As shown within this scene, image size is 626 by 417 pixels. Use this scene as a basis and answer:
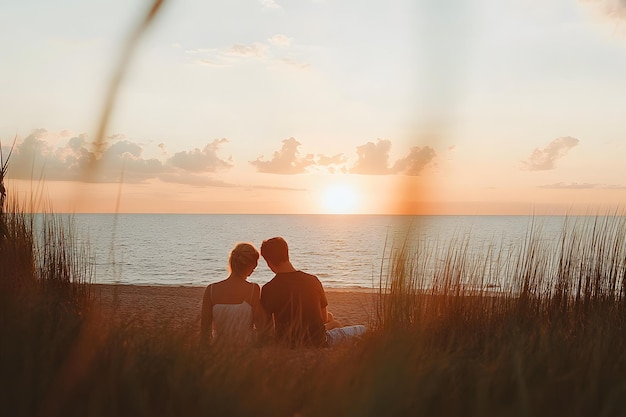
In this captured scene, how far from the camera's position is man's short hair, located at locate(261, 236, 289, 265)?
6328 millimetres

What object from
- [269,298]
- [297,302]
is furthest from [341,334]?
[269,298]

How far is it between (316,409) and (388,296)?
3.00 metres

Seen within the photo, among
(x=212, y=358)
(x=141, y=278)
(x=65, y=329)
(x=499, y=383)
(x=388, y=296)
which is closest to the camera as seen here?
(x=499, y=383)

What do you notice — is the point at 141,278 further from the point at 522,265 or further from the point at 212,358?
the point at 212,358

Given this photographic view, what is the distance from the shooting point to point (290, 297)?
628 centimetres

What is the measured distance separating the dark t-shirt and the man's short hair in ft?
0.49

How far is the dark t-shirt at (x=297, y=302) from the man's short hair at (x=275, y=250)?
15 cm

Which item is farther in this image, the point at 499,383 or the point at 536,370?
the point at 536,370

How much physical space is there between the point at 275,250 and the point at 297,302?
0.53 m

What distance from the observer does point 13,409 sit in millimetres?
3189

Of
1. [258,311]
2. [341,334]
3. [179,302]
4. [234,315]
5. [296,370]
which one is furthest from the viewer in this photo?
[179,302]

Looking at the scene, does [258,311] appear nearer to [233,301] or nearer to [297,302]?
[233,301]

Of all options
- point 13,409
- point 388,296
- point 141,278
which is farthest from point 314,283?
point 141,278

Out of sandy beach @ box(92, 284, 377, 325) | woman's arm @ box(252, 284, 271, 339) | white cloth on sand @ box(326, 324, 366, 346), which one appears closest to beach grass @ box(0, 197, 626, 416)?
white cloth on sand @ box(326, 324, 366, 346)
